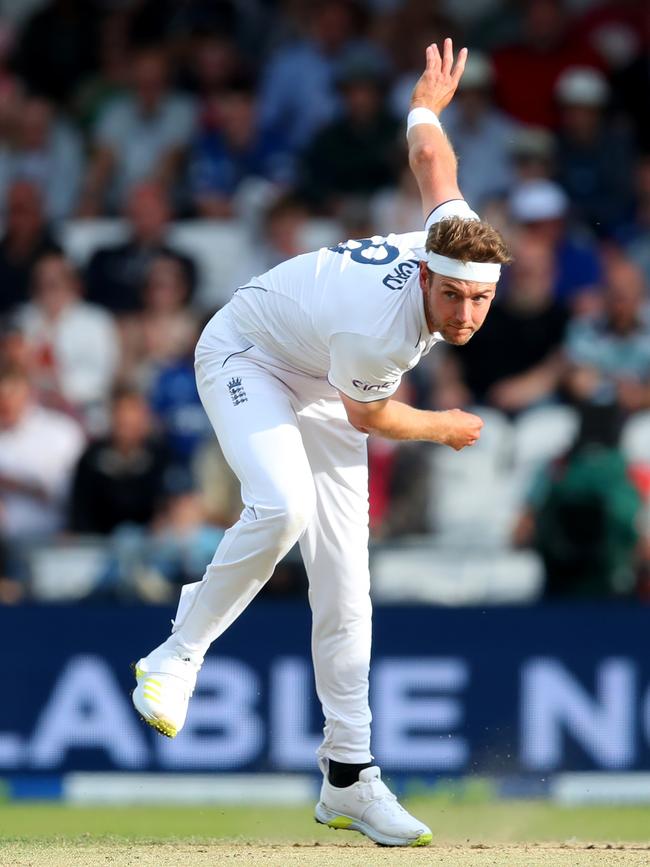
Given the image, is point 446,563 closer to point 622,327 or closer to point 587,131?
point 622,327

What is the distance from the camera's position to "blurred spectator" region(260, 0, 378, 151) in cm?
1202

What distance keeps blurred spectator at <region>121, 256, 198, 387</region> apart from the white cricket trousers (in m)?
4.32

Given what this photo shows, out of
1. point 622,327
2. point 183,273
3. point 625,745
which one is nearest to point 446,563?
point 625,745

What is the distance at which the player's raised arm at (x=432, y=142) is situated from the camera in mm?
6109

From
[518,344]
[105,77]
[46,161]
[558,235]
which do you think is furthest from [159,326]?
[105,77]

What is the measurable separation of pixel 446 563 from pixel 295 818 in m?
1.60

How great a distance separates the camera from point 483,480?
9852mm

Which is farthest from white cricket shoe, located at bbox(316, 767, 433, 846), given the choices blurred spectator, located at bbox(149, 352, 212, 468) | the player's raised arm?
blurred spectator, located at bbox(149, 352, 212, 468)

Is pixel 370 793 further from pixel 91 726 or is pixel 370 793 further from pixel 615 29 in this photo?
pixel 615 29

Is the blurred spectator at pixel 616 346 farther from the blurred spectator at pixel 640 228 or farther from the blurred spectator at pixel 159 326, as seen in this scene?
the blurred spectator at pixel 159 326

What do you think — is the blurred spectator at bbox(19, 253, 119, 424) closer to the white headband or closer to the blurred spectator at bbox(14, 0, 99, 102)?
the blurred spectator at bbox(14, 0, 99, 102)

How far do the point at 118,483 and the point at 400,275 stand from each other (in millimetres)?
4247

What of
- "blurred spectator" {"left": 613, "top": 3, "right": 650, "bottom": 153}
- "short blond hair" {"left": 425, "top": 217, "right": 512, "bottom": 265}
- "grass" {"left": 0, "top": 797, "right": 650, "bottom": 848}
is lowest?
"grass" {"left": 0, "top": 797, "right": 650, "bottom": 848}

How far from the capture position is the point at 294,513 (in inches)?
231
